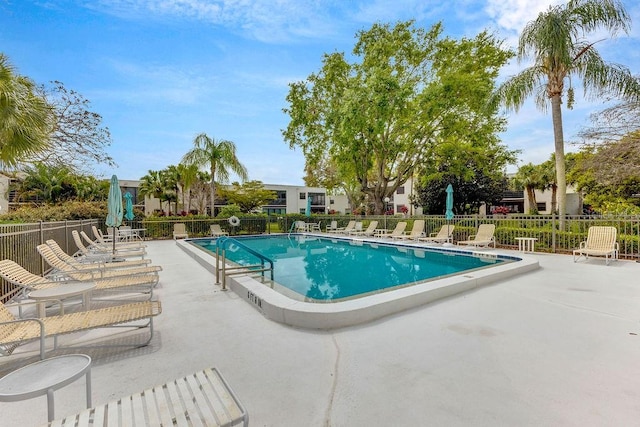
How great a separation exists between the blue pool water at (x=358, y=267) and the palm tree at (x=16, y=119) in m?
5.82

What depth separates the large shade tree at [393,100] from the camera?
15.1 meters

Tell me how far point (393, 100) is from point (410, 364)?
44.9 ft

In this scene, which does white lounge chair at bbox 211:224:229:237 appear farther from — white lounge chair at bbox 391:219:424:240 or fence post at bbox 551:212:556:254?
fence post at bbox 551:212:556:254

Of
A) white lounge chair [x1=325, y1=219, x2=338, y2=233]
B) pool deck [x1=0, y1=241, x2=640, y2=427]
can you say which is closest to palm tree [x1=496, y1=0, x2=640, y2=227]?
pool deck [x1=0, y1=241, x2=640, y2=427]

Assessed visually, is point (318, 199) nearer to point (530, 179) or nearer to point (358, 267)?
point (530, 179)

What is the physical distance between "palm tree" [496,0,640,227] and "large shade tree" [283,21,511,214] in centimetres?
265

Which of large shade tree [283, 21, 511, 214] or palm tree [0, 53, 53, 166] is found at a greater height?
large shade tree [283, 21, 511, 214]

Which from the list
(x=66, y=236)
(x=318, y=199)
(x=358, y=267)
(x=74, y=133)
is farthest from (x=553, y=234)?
(x=318, y=199)

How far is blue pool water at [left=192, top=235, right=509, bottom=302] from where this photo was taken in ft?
21.9

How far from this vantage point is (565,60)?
34.4ft

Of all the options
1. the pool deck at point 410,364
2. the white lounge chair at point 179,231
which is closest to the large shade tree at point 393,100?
the white lounge chair at point 179,231

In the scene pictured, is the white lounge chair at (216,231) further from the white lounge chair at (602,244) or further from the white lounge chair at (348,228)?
the white lounge chair at (602,244)

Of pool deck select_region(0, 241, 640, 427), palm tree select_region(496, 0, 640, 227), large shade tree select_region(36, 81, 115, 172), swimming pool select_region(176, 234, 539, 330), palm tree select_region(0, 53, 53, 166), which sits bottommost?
pool deck select_region(0, 241, 640, 427)

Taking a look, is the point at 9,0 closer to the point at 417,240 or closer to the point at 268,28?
the point at 268,28
